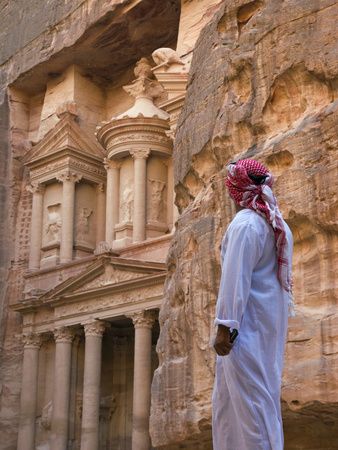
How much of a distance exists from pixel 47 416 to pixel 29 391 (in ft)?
2.85

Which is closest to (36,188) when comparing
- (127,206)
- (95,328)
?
(127,206)

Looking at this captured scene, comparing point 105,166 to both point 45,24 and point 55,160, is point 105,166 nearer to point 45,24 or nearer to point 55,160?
point 55,160

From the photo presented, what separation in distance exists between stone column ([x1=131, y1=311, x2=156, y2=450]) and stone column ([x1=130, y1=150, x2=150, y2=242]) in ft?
9.11

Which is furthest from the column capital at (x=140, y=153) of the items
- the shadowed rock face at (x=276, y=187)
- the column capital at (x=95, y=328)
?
the shadowed rock face at (x=276, y=187)

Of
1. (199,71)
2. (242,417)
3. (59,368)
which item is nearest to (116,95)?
(59,368)

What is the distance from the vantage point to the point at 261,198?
406cm

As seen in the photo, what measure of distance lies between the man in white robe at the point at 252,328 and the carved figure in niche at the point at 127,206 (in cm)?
1829

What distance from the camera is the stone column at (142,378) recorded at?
18688 mm

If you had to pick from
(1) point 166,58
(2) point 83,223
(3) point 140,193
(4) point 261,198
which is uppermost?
(1) point 166,58

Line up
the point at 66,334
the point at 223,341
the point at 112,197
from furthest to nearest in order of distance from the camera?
1. the point at 112,197
2. the point at 66,334
3. the point at 223,341

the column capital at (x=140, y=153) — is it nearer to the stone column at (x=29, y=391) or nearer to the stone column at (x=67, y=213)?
the stone column at (x=67, y=213)

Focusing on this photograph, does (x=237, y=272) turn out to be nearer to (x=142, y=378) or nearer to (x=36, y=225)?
(x=142, y=378)

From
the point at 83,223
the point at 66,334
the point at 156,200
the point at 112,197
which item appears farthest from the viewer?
the point at 83,223

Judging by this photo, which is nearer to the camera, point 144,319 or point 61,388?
point 144,319
